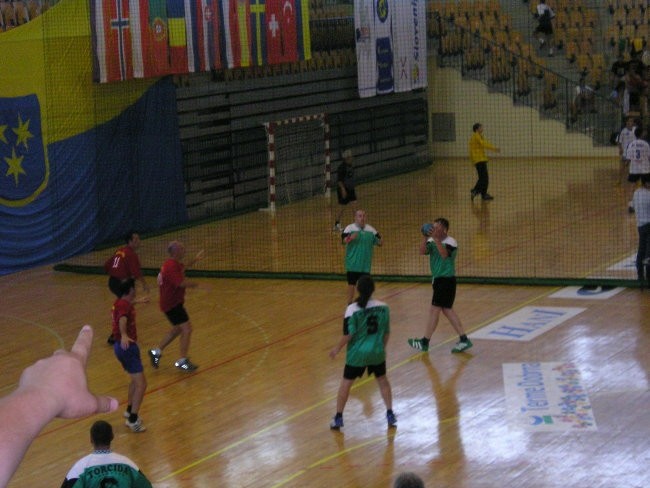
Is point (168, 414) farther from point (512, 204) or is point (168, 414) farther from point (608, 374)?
point (512, 204)

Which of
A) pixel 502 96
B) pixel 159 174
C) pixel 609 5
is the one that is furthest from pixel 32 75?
pixel 609 5

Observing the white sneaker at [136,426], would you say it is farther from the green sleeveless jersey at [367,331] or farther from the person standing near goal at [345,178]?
the person standing near goal at [345,178]

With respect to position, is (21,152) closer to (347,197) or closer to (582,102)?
(347,197)

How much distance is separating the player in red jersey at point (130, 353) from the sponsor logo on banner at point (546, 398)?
150 inches

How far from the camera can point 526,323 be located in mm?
15266

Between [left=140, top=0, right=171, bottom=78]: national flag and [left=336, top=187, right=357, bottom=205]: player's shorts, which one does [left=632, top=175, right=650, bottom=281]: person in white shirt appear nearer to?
[left=336, top=187, right=357, bottom=205]: player's shorts

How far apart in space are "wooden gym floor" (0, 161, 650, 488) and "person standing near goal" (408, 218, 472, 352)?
325 mm

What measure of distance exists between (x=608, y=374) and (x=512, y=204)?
1399cm

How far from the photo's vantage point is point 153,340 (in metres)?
15.6

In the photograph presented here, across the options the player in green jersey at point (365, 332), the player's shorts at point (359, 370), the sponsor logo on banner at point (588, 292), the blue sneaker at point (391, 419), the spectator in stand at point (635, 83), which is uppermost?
the spectator in stand at point (635, 83)

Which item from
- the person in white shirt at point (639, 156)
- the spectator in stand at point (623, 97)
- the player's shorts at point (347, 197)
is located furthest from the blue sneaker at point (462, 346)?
the spectator in stand at point (623, 97)

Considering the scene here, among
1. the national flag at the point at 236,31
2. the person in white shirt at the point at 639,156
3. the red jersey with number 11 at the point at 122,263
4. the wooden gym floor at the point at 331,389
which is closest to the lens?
the wooden gym floor at the point at 331,389

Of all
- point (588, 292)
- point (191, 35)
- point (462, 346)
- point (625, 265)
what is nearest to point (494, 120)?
point (191, 35)

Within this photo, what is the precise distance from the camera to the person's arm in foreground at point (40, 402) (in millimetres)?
2162
